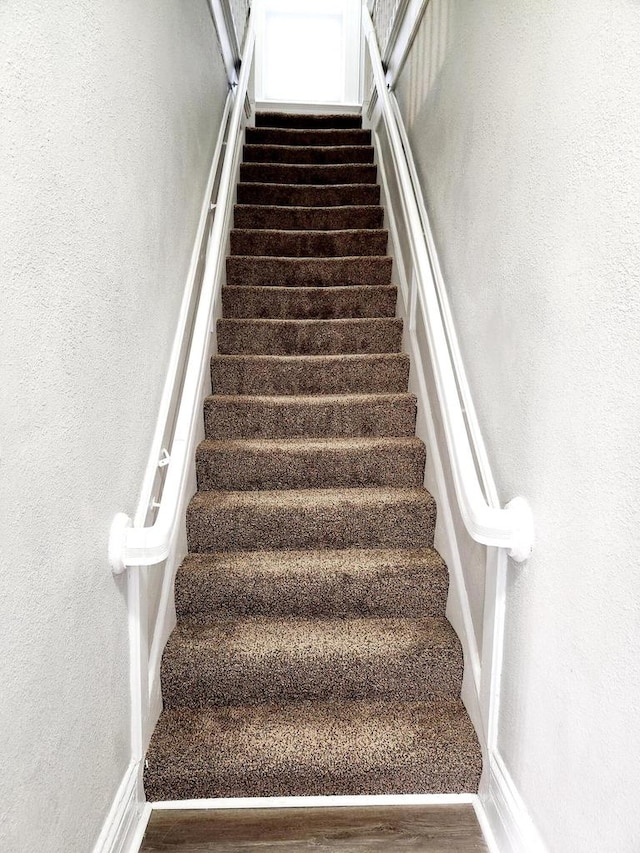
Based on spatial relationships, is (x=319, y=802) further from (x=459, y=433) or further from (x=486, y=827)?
(x=459, y=433)

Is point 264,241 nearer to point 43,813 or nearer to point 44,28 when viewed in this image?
point 44,28

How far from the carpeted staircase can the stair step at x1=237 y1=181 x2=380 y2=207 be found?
0.76 meters

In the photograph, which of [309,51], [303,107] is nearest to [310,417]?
[303,107]

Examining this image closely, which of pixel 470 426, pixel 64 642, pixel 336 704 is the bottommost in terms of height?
pixel 336 704

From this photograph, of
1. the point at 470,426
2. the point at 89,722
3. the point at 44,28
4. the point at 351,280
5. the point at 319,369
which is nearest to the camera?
the point at 44,28

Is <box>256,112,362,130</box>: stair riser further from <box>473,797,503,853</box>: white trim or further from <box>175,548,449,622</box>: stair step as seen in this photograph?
<box>473,797,503,853</box>: white trim

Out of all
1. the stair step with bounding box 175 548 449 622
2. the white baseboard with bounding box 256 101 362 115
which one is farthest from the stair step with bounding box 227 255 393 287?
the white baseboard with bounding box 256 101 362 115

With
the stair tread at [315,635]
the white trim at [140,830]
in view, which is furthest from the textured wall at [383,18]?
the white trim at [140,830]

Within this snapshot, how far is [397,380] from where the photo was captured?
94.3 inches

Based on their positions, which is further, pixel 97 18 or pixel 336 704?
pixel 336 704

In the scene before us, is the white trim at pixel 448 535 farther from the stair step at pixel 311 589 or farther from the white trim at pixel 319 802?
the white trim at pixel 319 802

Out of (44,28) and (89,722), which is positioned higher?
(44,28)

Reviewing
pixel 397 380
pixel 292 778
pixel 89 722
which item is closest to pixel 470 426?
pixel 397 380

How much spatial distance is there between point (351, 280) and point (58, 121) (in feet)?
6.75
